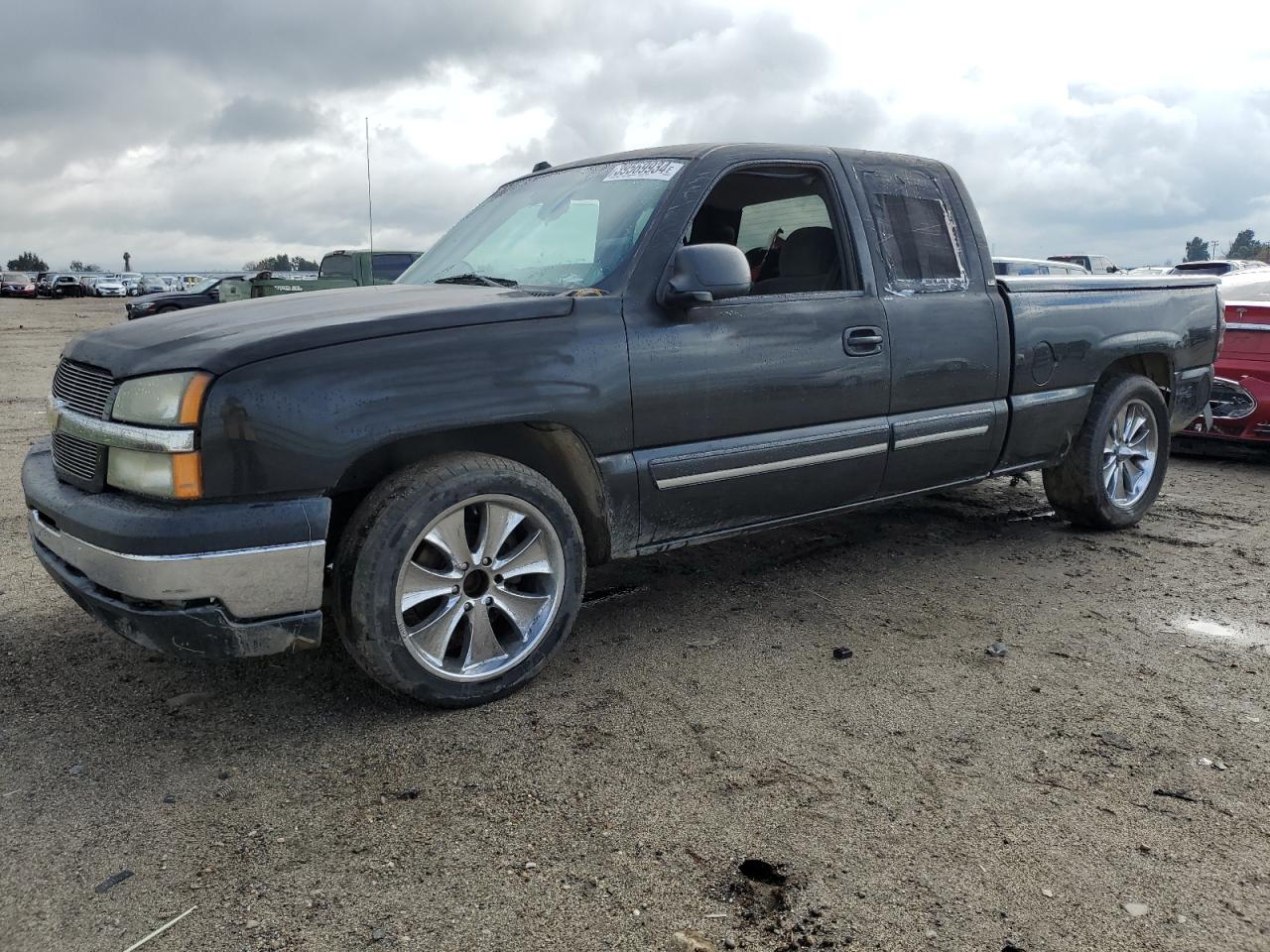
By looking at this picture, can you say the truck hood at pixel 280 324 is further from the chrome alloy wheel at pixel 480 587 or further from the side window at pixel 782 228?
the side window at pixel 782 228

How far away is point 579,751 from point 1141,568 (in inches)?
125

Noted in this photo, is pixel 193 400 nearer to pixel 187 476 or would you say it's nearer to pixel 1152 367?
pixel 187 476

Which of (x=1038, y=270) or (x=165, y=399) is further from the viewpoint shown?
(x=1038, y=270)

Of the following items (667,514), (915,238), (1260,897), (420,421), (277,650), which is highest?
(915,238)

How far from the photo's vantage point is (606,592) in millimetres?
4438

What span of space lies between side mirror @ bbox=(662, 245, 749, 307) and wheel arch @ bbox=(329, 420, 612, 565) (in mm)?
592

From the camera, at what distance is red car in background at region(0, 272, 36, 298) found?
48844 mm

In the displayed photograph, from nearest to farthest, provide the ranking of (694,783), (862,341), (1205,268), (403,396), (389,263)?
(694,783) → (403,396) → (862,341) → (389,263) → (1205,268)

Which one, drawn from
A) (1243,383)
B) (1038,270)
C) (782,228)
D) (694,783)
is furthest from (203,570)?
(1243,383)

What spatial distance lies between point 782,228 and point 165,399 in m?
2.61

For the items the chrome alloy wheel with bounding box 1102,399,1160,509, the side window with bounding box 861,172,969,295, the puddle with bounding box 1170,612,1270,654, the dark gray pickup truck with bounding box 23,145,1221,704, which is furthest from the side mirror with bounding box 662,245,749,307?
the chrome alloy wheel with bounding box 1102,399,1160,509

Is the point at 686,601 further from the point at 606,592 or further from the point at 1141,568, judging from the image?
the point at 1141,568

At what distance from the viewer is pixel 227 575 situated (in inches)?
110

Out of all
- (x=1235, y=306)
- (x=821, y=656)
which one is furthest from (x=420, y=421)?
(x=1235, y=306)
